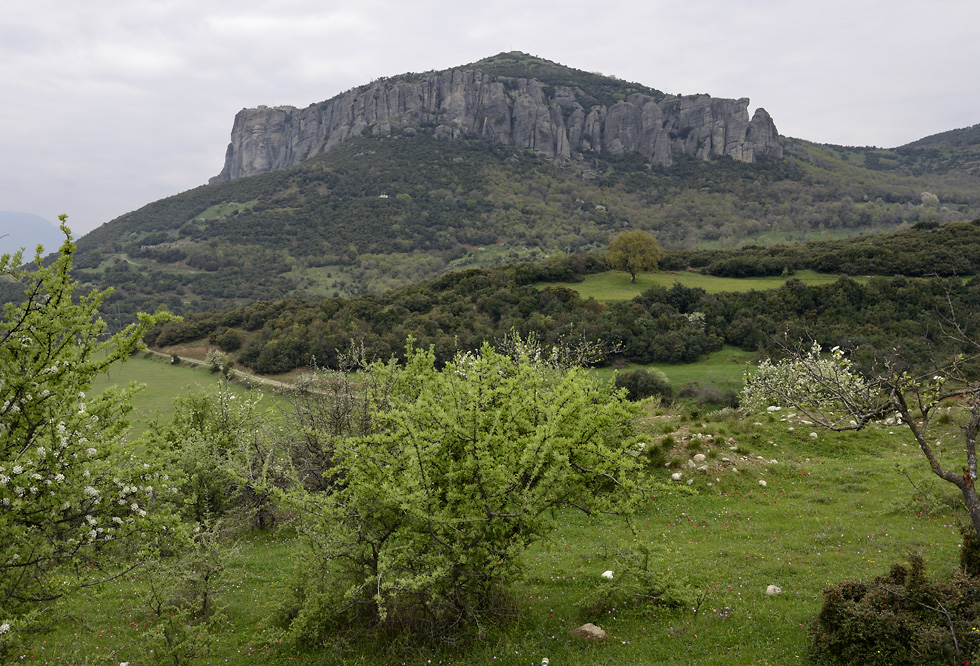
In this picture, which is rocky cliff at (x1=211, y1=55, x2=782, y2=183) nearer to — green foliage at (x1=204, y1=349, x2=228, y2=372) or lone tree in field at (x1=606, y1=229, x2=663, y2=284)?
lone tree in field at (x1=606, y1=229, x2=663, y2=284)

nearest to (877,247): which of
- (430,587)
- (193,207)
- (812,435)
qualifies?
(812,435)

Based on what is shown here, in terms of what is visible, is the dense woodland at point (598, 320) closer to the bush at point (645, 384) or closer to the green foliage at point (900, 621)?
the bush at point (645, 384)

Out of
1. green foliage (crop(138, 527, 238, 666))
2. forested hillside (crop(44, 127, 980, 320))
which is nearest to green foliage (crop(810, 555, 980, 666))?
green foliage (crop(138, 527, 238, 666))

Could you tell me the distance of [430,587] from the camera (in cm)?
800

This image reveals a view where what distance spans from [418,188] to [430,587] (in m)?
159

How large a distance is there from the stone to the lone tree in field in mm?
55525

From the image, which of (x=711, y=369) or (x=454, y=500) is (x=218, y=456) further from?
(x=711, y=369)

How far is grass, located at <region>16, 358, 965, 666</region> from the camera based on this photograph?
787 cm

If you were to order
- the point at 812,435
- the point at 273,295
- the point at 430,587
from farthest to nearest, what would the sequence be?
1. the point at 273,295
2. the point at 812,435
3. the point at 430,587

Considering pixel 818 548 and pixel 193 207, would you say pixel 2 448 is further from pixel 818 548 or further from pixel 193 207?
pixel 193 207

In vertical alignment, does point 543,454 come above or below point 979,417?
below

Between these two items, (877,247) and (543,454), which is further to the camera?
(877,247)

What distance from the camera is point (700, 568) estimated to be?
34.3ft

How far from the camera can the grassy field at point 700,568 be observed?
7859 millimetres
